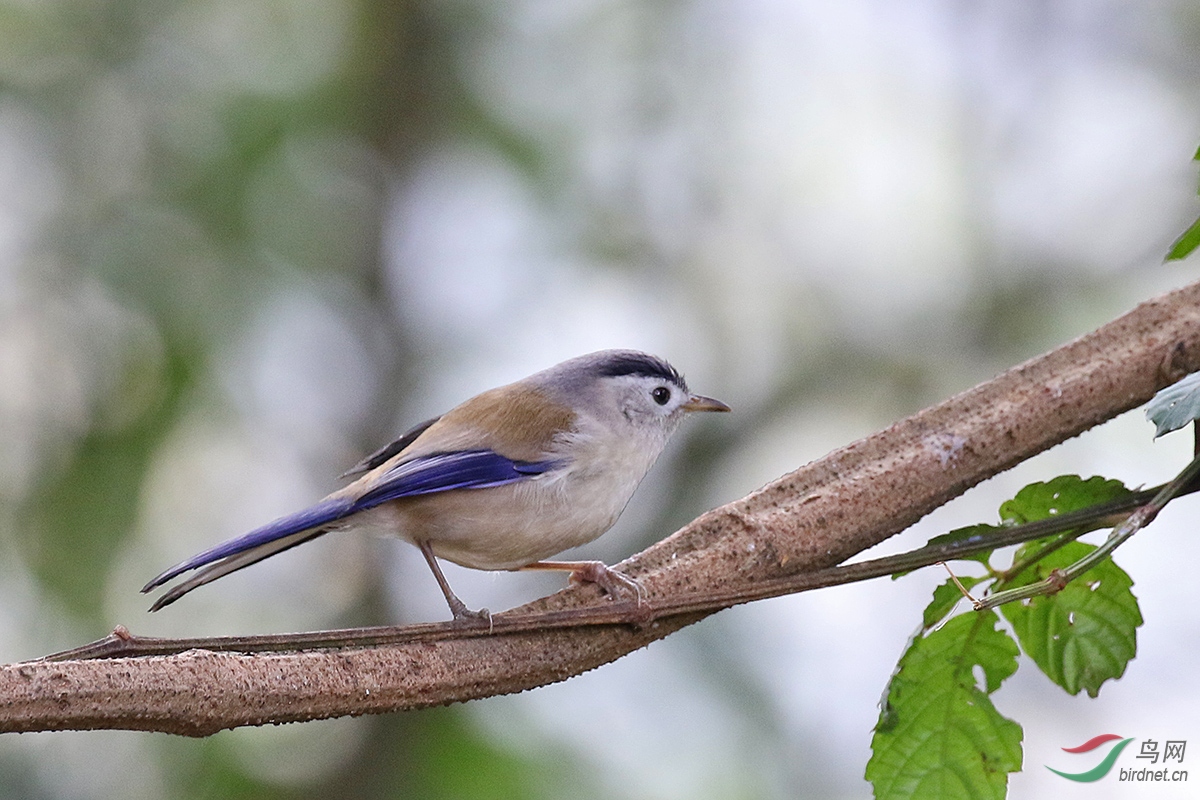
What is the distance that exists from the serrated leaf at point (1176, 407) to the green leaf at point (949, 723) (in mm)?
411

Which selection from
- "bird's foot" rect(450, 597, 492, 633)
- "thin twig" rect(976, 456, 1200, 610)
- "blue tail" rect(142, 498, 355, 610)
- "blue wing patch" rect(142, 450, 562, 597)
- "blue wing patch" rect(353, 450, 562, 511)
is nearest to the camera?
"thin twig" rect(976, 456, 1200, 610)

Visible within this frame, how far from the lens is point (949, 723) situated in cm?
190

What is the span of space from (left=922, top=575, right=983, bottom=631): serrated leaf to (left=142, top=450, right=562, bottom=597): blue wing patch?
1.11 meters

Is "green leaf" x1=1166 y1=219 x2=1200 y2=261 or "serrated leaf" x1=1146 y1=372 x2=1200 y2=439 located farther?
"green leaf" x1=1166 y1=219 x2=1200 y2=261

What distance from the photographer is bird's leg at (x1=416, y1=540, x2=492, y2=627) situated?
2000 mm

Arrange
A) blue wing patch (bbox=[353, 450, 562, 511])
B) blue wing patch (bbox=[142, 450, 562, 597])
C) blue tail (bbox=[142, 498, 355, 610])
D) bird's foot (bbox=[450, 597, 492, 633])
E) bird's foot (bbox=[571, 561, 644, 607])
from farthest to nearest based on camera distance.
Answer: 1. blue wing patch (bbox=[353, 450, 562, 511])
2. blue wing patch (bbox=[142, 450, 562, 597])
3. blue tail (bbox=[142, 498, 355, 610])
4. bird's foot (bbox=[571, 561, 644, 607])
5. bird's foot (bbox=[450, 597, 492, 633])

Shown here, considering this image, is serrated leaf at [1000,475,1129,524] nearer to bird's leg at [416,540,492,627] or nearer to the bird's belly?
bird's leg at [416,540,492,627]

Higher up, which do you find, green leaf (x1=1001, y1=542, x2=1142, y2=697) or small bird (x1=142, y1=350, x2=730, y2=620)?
small bird (x1=142, y1=350, x2=730, y2=620)

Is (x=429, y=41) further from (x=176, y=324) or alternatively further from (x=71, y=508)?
(x=71, y=508)

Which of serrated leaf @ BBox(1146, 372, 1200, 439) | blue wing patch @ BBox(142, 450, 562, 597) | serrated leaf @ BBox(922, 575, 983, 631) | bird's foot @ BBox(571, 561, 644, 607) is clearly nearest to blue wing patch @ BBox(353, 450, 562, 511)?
blue wing patch @ BBox(142, 450, 562, 597)

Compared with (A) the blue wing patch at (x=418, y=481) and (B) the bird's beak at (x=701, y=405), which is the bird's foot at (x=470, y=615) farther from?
(B) the bird's beak at (x=701, y=405)

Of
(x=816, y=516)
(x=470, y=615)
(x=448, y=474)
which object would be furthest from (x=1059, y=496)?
(x=448, y=474)

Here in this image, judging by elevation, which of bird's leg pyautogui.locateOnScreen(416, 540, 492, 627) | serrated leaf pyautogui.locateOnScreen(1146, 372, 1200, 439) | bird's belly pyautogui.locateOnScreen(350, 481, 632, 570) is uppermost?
bird's belly pyautogui.locateOnScreen(350, 481, 632, 570)

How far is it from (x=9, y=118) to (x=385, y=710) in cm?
424
